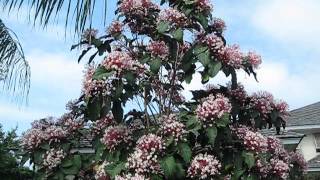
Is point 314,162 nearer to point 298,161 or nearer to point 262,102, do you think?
point 298,161

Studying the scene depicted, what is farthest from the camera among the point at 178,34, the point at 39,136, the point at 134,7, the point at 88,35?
the point at 134,7

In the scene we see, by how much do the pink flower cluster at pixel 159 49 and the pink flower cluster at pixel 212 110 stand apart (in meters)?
0.70

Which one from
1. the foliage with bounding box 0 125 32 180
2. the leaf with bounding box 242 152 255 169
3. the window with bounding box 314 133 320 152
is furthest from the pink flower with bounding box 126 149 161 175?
the window with bounding box 314 133 320 152

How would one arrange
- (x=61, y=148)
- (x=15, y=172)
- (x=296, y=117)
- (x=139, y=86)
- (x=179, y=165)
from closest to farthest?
(x=179, y=165)
(x=139, y=86)
(x=61, y=148)
(x=15, y=172)
(x=296, y=117)

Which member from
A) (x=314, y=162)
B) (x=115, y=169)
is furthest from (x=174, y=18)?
(x=314, y=162)

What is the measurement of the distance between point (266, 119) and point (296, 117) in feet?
45.4

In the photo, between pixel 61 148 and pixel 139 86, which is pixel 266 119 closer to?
pixel 139 86

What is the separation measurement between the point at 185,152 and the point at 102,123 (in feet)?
3.35

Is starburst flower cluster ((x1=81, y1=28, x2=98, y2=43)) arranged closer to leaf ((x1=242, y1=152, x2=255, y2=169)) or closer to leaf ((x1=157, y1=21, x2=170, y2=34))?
leaf ((x1=157, y1=21, x2=170, y2=34))

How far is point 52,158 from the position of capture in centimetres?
492

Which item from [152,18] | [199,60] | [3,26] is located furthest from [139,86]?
[3,26]

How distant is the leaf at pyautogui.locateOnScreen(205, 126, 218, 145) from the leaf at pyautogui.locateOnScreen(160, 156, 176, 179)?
1.12 ft

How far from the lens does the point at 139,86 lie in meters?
4.65

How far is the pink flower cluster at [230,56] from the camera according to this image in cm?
466
